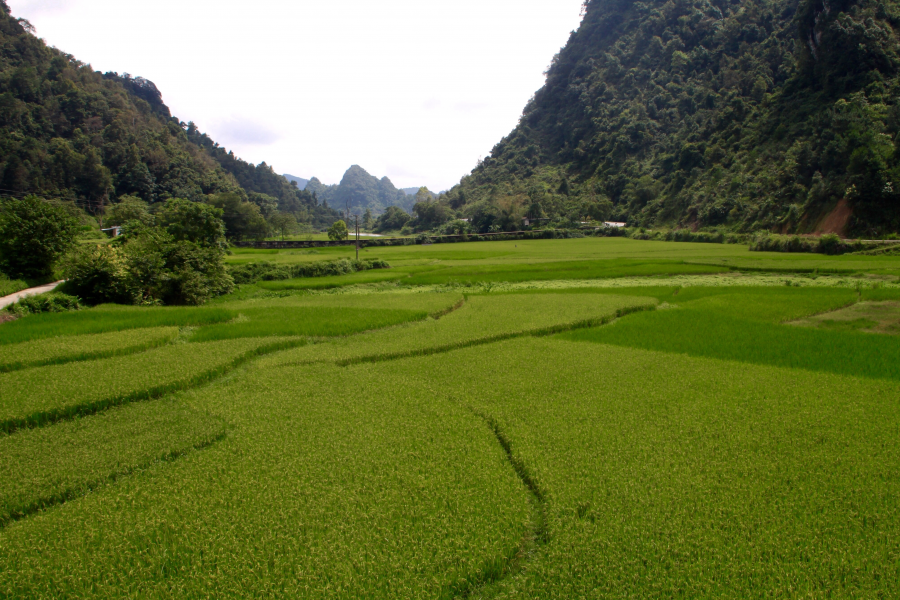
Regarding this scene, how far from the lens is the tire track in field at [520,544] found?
389 centimetres

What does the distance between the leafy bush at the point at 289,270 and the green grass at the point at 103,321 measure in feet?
31.3

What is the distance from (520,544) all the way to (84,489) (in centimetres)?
503

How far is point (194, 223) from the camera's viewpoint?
23891mm

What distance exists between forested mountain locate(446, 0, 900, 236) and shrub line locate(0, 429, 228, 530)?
146 feet

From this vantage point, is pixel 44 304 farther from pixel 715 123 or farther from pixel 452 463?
pixel 715 123

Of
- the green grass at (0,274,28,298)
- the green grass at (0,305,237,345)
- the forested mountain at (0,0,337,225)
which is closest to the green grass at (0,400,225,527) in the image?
the green grass at (0,305,237,345)

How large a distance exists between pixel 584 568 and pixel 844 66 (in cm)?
6262

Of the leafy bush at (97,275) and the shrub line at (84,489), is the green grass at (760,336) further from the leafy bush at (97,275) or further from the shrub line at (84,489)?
the leafy bush at (97,275)

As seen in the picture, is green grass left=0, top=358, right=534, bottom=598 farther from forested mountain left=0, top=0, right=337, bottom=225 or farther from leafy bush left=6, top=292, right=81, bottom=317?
forested mountain left=0, top=0, right=337, bottom=225

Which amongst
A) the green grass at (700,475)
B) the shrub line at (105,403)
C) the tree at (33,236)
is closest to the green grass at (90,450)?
the shrub line at (105,403)

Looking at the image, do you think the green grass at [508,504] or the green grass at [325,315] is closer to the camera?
the green grass at [508,504]

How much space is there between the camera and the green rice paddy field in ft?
13.0

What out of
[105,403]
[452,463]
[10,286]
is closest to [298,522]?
[452,463]

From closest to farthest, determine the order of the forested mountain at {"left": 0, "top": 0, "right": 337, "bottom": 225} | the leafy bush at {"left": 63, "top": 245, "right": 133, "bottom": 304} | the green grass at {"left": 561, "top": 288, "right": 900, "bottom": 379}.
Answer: the green grass at {"left": 561, "top": 288, "right": 900, "bottom": 379} < the leafy bush at {"left": 63, "top": 245, "right": 133, "bottom": 304} < the forested mountain at {"left": 0, "top": 0, "right": 337, "bottom": 225}
